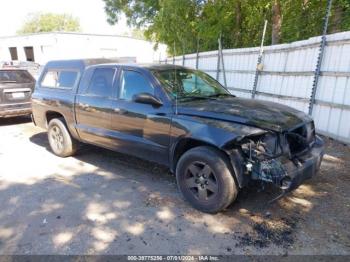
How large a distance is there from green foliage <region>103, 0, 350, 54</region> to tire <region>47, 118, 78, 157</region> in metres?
8.30

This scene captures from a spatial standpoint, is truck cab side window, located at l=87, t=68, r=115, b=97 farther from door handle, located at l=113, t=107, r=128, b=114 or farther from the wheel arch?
the wheel arch

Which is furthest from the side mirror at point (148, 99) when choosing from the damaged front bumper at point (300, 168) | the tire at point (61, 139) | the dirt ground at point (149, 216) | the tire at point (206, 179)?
the tire at point (61, 139)

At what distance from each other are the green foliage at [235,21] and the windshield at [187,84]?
6574 mm

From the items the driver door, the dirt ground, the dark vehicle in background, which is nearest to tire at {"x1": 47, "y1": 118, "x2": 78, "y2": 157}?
the dirt ground

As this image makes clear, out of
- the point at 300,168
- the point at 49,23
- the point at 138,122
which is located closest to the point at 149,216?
the point at 138,122

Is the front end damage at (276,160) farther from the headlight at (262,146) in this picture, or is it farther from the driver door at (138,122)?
the driver door at (138,122)

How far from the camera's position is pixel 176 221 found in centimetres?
373

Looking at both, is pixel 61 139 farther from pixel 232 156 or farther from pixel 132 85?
pixel 232 156

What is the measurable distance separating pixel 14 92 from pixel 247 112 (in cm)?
731

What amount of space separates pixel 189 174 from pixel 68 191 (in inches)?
72.0

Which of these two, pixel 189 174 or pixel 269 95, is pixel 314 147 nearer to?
pixel 189 174

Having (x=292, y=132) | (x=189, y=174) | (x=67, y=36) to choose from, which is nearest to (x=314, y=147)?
(x=292, y=132)

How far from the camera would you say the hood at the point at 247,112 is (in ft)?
11.7

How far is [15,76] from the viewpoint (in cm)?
915
